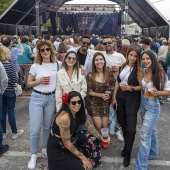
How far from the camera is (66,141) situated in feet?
9.23

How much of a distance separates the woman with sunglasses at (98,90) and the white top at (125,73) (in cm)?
29

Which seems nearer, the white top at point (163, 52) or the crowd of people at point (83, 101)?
the crowd of people at point (83, 101)

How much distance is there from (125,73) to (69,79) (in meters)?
0.86

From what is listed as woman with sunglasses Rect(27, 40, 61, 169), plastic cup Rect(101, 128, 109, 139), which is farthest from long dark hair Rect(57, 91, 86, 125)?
woman with sunglasses Rect(27, 40, 61, 169)

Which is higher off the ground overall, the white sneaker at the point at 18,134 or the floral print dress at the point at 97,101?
the floral print dress at the point at 97,101

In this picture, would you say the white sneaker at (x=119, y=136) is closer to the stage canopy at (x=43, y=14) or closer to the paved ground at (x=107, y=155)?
the paved ground at (x=107, y=155)

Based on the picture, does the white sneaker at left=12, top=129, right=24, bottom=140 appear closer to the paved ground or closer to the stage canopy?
the paved ground

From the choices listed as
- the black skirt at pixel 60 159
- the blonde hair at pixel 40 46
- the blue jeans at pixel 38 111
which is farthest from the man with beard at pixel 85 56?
the black skirt at pixel 60 159

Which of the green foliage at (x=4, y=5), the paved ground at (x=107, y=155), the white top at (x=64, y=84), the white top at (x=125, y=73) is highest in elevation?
the green foliage at (x=4, y=5)

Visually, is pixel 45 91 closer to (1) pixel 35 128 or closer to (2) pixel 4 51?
(1) pixel 35 128

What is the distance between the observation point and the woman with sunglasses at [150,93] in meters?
2.99

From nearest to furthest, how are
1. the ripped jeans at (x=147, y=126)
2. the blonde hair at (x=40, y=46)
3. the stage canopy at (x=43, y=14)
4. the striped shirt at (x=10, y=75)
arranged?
the ripped jeans at (x=147, y=126) → the blonde hair at (x=40, y=46) → the striped shirt at (x=10, y=75) → the stage canopy at (x=43, y=14)

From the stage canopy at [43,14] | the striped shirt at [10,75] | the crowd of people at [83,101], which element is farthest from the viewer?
the stage canopy at [43,14]

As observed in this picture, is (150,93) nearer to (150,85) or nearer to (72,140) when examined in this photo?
(150,85)
